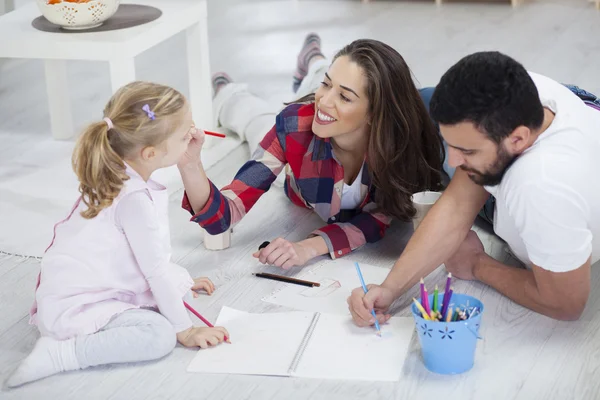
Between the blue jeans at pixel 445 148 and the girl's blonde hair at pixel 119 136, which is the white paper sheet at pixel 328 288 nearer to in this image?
the blue jeans at pixel 445 148

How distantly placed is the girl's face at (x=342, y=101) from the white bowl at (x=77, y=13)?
74 cm

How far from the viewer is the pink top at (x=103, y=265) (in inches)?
66.9

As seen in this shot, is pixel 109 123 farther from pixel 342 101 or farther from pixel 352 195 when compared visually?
pixel 352 195

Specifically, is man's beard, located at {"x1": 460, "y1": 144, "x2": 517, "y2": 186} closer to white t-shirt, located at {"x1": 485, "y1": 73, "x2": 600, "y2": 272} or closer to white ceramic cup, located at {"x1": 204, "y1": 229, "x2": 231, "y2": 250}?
white t-shirt, located at {"x1": 485, "y1": 73, "x2": 600, "y2": 272}

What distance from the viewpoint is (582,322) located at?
6.08ft

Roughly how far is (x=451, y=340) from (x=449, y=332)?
0.07 ft

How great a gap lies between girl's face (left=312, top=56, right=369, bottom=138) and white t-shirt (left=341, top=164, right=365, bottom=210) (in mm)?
141

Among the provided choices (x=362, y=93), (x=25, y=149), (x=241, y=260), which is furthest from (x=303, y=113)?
(x=25, y=149)

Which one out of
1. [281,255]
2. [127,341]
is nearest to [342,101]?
[281,255]

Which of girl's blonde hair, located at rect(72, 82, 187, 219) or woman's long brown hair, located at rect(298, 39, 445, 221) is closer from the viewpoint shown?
girl's blonde hair, located at rect(72, 82, 187, 219)

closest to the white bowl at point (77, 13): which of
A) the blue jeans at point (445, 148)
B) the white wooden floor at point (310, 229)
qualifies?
the white wooden floor at point (310, 229)

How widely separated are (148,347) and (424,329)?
1.69 feet

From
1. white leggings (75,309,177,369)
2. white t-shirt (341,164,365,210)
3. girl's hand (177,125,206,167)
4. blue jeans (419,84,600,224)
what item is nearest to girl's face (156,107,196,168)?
girl's hand (177,125,206,167)

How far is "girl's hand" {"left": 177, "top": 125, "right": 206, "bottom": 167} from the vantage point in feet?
6.27
